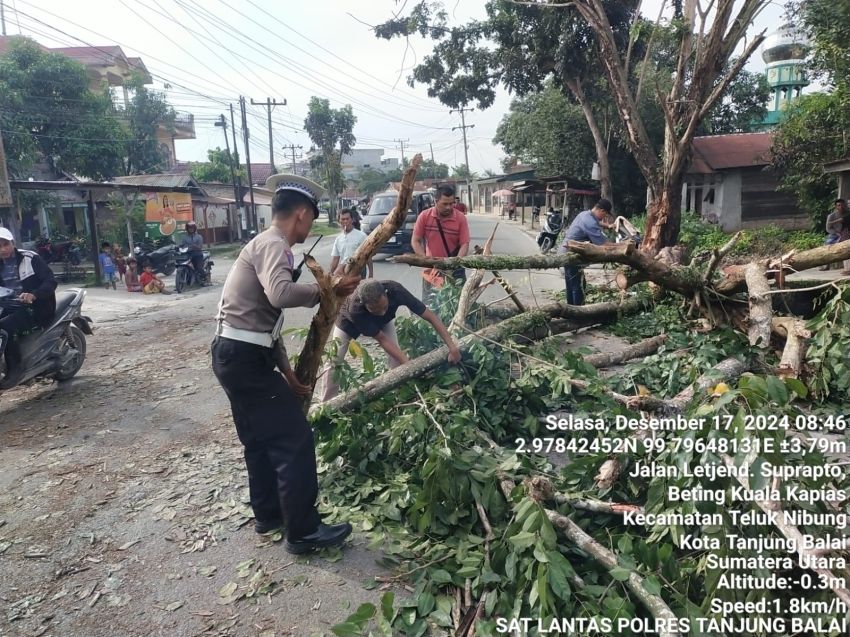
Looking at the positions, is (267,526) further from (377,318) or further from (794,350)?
(794,350)

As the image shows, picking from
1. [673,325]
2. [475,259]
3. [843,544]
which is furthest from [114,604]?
[673,325]

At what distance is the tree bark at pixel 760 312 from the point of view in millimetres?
4711

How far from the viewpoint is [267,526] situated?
3311 mm

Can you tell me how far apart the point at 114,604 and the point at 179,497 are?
1.00 metres

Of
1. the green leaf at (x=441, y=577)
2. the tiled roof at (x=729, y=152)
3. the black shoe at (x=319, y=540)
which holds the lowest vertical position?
the green leaf at (x=441, y=577)

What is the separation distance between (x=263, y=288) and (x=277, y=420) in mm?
680

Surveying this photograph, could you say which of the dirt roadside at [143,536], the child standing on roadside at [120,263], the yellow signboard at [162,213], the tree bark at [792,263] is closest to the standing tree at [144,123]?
the yellow signboard at [162,213]

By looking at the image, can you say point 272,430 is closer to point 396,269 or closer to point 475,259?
point 475,259

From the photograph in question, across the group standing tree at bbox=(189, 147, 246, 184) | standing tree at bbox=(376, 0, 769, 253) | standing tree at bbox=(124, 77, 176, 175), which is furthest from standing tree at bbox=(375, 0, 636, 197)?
standing tree at bbox=(189, 147, 246, 184)

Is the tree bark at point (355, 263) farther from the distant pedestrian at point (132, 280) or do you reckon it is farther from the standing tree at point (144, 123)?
the standing tree at point (144, 123)

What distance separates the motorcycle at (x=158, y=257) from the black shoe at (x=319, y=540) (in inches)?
543

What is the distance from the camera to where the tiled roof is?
1980cm

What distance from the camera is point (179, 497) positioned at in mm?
3760

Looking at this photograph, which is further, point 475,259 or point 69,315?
point 69,315
